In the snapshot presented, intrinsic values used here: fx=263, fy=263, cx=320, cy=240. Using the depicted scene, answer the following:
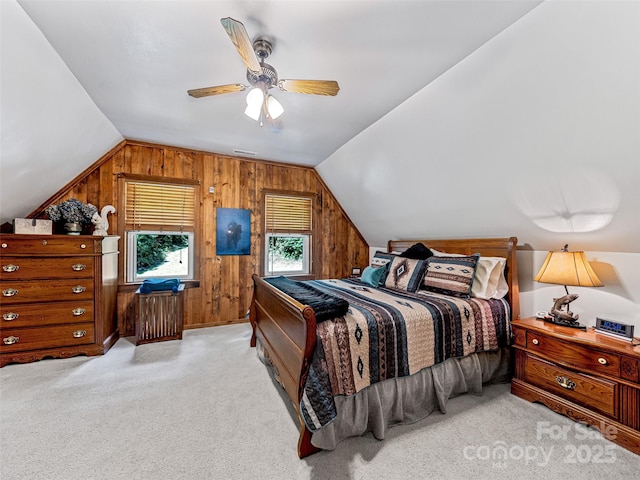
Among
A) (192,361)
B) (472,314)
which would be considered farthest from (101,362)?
(472,314)

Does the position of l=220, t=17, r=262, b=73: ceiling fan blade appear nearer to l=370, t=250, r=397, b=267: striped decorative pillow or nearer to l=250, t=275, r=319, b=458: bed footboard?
l=250, t=275, r=319, b=458: bed footboard

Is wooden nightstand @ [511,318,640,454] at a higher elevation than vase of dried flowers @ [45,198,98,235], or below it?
Result: below

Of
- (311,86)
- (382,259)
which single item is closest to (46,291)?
(311,86)

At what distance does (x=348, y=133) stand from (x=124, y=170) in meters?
3.01

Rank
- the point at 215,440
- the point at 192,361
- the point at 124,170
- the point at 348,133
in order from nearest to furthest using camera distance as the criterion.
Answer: the point at 215,440 → the point at 192,361 → the point at 348,133 → the point at 124,170

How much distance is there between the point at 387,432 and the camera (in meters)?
1.81

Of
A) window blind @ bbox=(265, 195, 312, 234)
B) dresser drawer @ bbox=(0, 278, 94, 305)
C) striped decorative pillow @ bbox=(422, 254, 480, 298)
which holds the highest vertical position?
window blind @ bbox=(265, 195, 312, 234)

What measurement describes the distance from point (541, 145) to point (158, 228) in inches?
170

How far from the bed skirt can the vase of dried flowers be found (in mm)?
2804

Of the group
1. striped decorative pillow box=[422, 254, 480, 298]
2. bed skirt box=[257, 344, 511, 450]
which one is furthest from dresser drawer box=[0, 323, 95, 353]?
striped decorative pillow box=[422, 254, 480, 298]

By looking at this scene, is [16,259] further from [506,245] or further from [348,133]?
[506,245]

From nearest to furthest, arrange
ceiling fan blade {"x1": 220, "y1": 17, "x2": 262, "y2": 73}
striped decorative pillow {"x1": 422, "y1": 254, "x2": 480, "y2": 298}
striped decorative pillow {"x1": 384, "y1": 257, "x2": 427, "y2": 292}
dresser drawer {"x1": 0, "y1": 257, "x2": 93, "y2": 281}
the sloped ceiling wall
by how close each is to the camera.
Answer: ceiling fan blade {"x1": 220, "y1": 17, "x2": 262, "y2": 73}, the sloped ceiling wall, striped decorative pillow {"x1": 422, "y1": 254, "x2": 480, "y2": 298}, dresser drawer {"x1": 0, "y1": 257, "x2": 93, "y2": 281}, striped decorative pillow {"x1": 384, "y1": 257, "x2": 427, "y2": 292}

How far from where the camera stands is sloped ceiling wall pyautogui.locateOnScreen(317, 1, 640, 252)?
1444 mm

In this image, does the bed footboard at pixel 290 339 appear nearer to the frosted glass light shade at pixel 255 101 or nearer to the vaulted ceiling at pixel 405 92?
the frosted glass light shade at pixel 255 101
